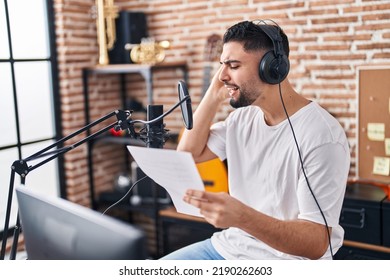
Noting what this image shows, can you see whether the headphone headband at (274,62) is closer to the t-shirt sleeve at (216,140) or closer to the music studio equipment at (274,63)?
the music studio equipment at (274,63)

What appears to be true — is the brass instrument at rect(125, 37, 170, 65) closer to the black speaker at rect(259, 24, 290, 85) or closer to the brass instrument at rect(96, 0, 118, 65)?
the brass instrument at rect(96, 0, 118, 65)

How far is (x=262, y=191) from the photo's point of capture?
1583 millimetres

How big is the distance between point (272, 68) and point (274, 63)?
16mm

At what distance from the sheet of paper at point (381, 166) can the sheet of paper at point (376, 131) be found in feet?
0.30

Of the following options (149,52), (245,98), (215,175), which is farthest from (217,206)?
(149,52)

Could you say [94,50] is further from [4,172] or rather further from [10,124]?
[4,172]

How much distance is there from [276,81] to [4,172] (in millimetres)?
1621

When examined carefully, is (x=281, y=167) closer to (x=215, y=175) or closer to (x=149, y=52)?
(x=215, y=175)

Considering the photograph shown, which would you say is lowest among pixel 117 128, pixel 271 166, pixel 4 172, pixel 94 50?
pixel 4 172

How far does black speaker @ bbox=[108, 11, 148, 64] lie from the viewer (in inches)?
113

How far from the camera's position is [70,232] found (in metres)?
0.90

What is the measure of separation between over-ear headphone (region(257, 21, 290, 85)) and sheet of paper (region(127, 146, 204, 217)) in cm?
49
